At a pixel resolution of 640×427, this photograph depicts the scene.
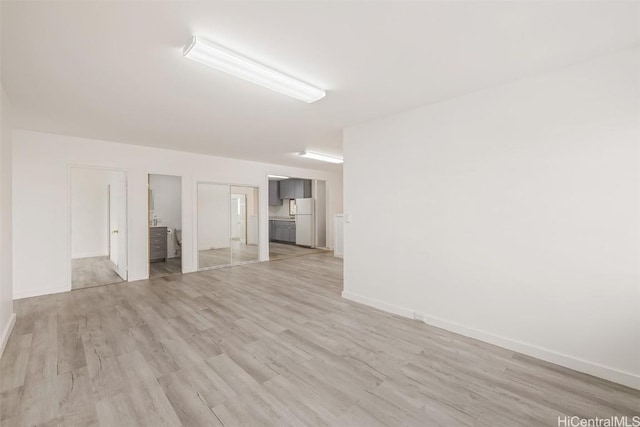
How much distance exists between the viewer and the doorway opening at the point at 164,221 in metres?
6.71

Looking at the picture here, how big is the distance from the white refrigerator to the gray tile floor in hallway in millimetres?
5578

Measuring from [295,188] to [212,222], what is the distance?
3982mm

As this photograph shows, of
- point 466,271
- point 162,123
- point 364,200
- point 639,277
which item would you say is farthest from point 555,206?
point 162,123

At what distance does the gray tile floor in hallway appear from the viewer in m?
1.76

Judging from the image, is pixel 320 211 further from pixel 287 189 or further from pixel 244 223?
pixel 244 223

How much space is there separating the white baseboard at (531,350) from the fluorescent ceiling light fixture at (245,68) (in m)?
2.79

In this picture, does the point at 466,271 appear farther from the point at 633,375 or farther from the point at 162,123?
the point at 162,123

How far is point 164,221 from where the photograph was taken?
7.16 metres

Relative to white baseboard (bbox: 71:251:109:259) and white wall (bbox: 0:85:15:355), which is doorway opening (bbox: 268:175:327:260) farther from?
white wall (bbox: 0:85:15:355)

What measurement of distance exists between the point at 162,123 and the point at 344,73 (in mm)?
2798

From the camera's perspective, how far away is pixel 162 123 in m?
3.78

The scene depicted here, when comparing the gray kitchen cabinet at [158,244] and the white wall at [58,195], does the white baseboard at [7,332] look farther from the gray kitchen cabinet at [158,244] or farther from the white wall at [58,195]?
the gray kitchen cabinet at [158,244]

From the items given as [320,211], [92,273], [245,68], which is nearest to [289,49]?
[245,68]

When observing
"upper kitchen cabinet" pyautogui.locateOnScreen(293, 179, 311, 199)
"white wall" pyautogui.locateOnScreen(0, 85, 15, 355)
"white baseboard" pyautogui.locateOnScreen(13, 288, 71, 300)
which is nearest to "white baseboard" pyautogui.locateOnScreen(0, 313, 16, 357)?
"white wall" pyautogui.locateOnScreen(0, 85, 15, 355)
